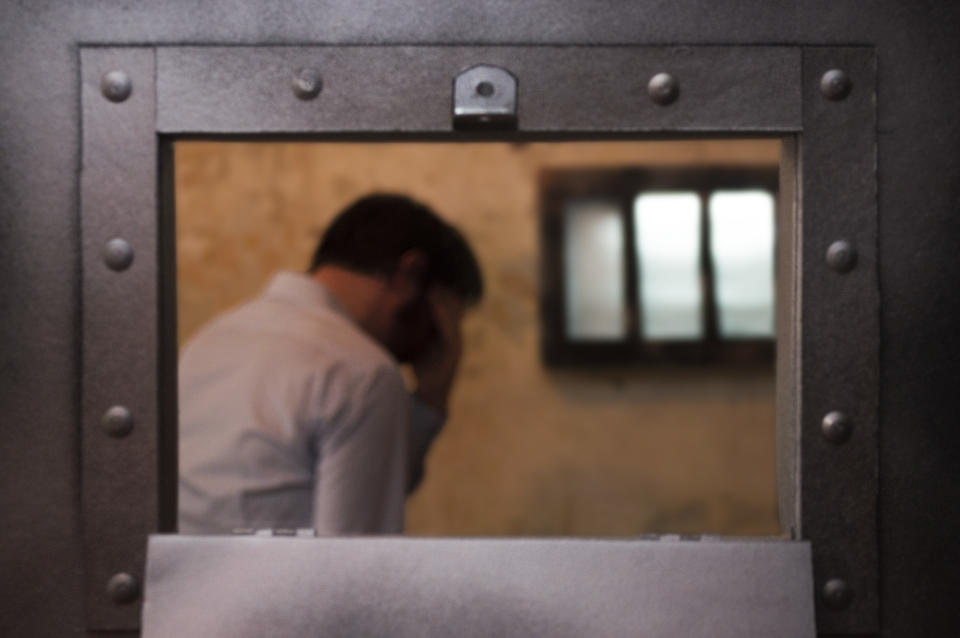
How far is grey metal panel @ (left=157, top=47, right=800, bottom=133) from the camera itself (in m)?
0.66

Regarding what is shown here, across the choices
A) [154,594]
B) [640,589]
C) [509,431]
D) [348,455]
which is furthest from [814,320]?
[509,431]

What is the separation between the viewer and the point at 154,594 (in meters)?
0.65

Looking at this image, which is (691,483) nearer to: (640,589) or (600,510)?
(600,510)

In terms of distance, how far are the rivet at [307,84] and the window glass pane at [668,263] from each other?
2.21m

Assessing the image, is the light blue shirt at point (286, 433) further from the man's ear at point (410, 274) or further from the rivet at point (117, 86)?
the rivet at point (117, 86)

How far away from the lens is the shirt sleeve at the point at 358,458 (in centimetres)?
145

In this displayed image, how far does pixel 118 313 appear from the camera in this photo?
667 millimetres

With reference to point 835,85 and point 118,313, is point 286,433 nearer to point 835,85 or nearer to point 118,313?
point 118,313

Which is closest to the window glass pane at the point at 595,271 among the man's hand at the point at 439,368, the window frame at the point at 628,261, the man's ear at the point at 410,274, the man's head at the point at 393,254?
the window frame at the point at 628,261

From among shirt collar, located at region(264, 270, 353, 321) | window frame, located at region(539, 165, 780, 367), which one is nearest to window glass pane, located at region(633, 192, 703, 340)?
window frame, located at region(539, 165, 780, 367)

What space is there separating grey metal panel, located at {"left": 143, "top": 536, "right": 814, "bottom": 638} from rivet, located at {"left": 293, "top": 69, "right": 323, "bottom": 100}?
10.4 inches

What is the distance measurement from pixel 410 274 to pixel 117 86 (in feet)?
3.74

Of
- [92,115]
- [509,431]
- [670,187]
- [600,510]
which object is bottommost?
[600,510]

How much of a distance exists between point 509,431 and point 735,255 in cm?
73
